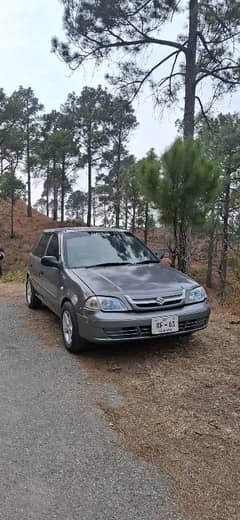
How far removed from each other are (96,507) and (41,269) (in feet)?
13.4

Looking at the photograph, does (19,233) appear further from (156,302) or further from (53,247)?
(156,302)

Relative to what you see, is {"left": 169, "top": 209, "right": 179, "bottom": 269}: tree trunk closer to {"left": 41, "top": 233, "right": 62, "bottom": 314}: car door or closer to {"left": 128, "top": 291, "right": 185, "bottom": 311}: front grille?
{"left": 41, "top": 233, "right": 62, "bottom": 314}: car door

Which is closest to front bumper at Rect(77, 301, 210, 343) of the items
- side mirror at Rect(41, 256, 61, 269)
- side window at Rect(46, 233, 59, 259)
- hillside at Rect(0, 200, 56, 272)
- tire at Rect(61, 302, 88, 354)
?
tire at Rect(61, 302, 88, 354)

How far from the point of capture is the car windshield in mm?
4781

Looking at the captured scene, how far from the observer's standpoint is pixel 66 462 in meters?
2.35

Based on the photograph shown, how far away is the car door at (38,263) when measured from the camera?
5.87m

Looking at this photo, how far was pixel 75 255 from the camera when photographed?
4875mm

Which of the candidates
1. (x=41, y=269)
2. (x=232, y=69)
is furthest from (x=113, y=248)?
(x=232, y=69)

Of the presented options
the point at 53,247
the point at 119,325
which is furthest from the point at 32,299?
the point at 119,325

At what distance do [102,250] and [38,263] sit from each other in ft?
4.77

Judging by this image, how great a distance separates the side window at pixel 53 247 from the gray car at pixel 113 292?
2cm

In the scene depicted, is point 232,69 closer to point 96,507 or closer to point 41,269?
point 41,269

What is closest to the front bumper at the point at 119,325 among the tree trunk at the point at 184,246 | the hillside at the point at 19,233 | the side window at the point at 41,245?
the side window at the point at 41,245

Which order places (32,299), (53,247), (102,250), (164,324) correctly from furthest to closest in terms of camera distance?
(32,299) → (53,247) → (102,250) → (164,324)
